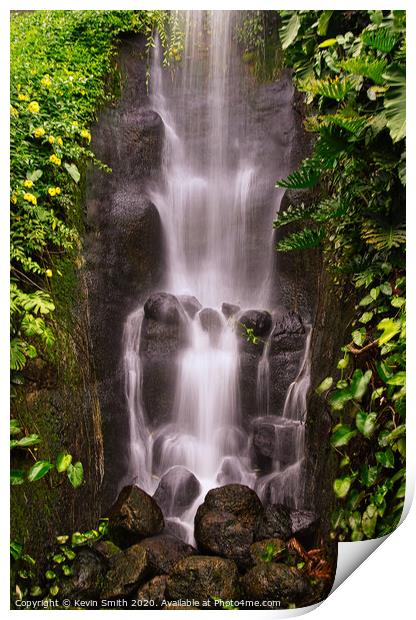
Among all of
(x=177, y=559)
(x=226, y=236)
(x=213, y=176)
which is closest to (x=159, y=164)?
(x=213, y=176)

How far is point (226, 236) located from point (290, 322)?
1.60ft

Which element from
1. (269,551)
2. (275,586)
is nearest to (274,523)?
(269,551)

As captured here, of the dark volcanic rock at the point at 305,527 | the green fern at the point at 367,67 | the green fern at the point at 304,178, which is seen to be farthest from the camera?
the dark volcanic rock at the point at 305,527

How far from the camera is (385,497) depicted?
100.0 inches

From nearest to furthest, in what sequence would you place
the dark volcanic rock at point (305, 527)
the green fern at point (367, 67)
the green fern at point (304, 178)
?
the green fern at point (367, 67) < the green fern at point (304, 178) < the dark volcanic rock at point (305, 527)

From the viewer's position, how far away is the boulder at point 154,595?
250 centimetres

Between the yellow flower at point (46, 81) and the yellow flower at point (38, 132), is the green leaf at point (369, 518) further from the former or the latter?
the yellow flower at point (46, 81)

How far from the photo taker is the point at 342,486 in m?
2.53

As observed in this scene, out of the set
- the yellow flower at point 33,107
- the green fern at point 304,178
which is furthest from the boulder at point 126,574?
the yellow flower at point 33,107

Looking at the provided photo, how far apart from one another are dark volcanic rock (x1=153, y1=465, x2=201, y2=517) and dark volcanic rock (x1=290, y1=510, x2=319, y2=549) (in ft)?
1.46

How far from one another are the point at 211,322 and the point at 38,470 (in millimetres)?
985

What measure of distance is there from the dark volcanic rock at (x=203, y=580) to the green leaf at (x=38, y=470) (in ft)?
2.32
